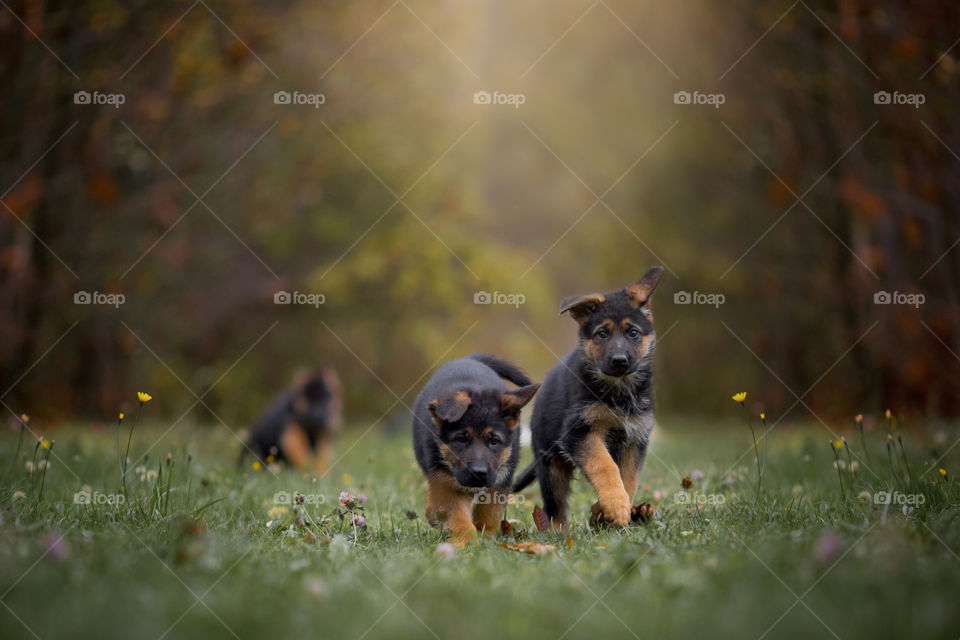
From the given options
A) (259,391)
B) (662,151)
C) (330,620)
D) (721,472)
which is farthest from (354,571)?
(662,151)

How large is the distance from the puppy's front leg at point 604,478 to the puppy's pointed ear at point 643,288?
932 mm

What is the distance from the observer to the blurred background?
9289mm

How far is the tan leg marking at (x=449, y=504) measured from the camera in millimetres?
4520

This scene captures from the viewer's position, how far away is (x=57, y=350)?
11.3 metres

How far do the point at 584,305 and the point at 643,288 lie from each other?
41cm
